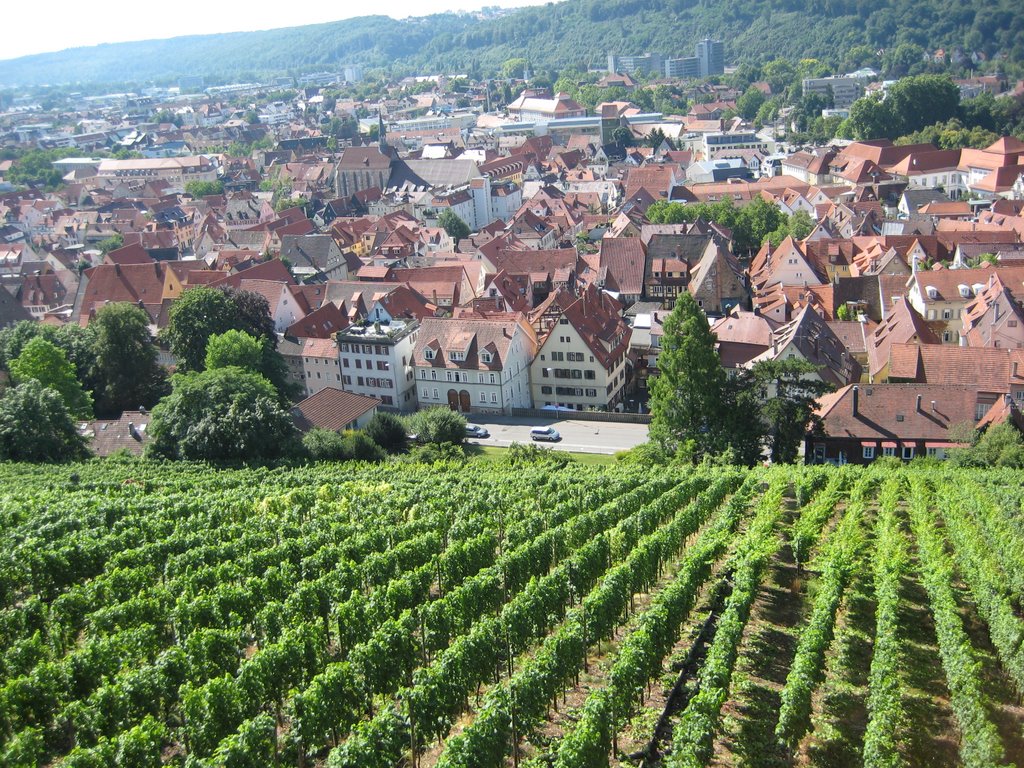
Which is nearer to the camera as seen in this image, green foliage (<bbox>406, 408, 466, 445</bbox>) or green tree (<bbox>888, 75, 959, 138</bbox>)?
green foliage (<bbox>406, 408, 466, 445</bbox>)

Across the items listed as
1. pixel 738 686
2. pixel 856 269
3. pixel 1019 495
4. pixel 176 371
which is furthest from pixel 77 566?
pixel 856 269

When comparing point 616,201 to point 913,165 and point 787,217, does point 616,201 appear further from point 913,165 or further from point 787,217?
point 913,165

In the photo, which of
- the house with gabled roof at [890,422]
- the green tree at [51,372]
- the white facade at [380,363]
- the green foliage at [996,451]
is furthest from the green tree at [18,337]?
the green foliage at [996,451]

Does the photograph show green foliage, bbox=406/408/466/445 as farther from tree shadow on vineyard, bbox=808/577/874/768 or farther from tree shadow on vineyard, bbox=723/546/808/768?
tree shadow on vineyard, bbox=808/577/874/768

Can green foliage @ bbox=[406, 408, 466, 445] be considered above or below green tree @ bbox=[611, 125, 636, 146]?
below

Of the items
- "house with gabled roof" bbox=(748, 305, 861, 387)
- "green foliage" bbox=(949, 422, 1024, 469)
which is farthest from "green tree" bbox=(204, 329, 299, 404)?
"green foliage" bbox=(949, 422, 1024, 469)

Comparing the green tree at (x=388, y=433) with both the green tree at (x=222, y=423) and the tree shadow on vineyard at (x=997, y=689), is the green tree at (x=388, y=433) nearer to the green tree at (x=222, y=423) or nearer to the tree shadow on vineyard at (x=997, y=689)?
the green tree at (x=222, y=423)
